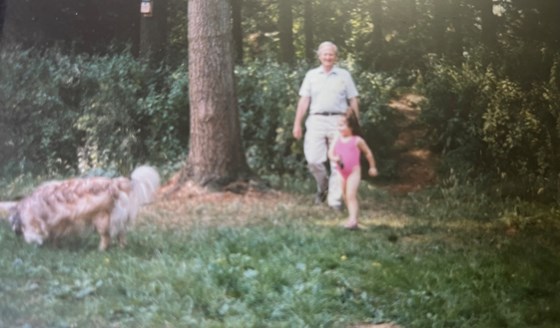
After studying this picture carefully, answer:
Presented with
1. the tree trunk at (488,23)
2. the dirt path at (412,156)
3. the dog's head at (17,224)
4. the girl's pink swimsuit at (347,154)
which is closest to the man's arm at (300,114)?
the girl's pink swimsuit at (347,154)

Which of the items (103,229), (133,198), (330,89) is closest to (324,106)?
(330,89)

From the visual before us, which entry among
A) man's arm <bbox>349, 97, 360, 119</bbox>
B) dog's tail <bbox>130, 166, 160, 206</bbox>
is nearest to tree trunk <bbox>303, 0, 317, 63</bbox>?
man's arm <bbox>349, 97, 360, 119</bbox>

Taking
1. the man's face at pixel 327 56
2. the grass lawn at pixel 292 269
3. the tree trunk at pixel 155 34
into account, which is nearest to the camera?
the grass lawn at pixel 292 269

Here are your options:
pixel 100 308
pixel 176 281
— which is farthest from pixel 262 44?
pixel 100 308

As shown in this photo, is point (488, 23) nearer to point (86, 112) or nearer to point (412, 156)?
point (412, 156)

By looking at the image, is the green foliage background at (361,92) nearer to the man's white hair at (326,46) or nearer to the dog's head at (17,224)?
the man's white hair at (326,46)

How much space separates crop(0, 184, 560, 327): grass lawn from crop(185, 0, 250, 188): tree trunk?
72 mm

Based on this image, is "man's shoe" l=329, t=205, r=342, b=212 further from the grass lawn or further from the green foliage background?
the green foliage background

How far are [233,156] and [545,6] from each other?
3.06 feet

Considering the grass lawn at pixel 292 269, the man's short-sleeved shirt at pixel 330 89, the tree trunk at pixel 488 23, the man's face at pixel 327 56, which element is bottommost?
the grass lawn at pixel 292 269

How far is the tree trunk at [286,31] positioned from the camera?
207cm

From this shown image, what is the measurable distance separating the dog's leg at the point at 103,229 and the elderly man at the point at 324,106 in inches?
20.8

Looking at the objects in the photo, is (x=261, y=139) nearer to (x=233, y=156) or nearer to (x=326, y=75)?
(x=233, y=156)

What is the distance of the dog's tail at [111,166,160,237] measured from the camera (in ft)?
6.75
